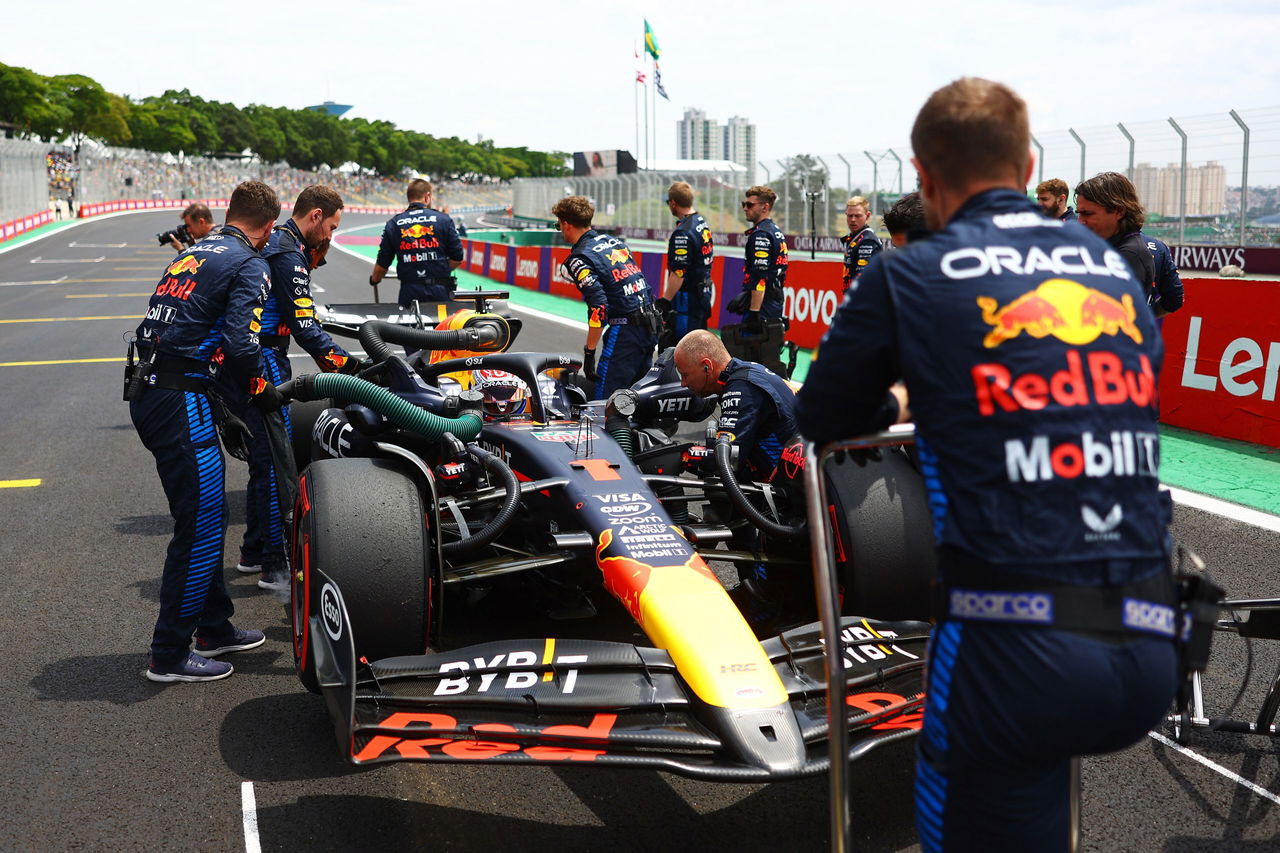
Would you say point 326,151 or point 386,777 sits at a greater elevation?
point 326,151

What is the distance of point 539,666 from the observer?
132 inches

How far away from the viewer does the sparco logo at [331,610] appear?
336cm

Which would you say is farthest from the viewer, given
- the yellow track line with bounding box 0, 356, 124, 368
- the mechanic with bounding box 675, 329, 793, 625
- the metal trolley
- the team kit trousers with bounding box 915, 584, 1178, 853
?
the yellow track line with bounding box 0, 356, 124, 368

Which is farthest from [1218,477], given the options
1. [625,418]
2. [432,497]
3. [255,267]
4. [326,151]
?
[326,151]

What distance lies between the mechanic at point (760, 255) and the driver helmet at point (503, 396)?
16.3 ft

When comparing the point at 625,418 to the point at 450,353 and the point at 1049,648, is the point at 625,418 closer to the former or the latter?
the point at 450,353

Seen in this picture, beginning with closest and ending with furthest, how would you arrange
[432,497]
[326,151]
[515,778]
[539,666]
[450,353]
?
[539,666]
[515,778]
[432,497]
[450,353]
[326,151]

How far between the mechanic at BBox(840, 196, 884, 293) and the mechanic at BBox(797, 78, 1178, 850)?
7.55 m

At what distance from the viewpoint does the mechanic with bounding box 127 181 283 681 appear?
4371 mm

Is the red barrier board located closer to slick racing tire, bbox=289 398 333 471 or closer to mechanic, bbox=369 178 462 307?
mechanic, bbox=369 178 462 307

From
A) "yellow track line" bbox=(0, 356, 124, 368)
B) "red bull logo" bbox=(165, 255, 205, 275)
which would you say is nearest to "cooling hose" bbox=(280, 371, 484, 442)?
"red bull logo" bbox=(165, 255, 205, 275)

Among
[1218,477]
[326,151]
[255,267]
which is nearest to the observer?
[255,267]

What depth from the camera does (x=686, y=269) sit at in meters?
10.1

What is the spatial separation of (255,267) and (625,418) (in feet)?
5.48
